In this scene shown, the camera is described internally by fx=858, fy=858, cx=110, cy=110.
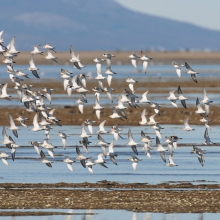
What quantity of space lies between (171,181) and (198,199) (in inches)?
140

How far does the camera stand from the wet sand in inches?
923

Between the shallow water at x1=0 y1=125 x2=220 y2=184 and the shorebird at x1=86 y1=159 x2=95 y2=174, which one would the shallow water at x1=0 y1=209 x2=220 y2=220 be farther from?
the shorebird at x1=86 y1=159 x2=95 y2=174

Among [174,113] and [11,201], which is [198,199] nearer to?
[11,201]

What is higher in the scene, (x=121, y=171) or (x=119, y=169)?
(x=119, y=169)

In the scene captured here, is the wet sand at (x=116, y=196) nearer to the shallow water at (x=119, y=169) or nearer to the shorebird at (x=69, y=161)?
the shallow water at (x=119, y=169)

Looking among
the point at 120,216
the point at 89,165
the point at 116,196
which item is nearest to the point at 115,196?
the point at 116,196

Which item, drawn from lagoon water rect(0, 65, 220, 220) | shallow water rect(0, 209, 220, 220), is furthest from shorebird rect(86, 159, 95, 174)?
shallow water rect(0, 209, 220, 220)

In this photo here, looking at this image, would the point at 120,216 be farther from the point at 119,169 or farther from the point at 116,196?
the point at 119,169

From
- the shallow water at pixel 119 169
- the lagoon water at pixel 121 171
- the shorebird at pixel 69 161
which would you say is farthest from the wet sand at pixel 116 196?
the shorebird at pixel 69 161

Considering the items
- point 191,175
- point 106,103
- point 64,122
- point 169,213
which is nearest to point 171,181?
point 191,175

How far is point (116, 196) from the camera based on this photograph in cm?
2503

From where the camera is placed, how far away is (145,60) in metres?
32.7

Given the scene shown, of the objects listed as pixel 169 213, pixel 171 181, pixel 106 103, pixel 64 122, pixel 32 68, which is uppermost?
pixel 106 103

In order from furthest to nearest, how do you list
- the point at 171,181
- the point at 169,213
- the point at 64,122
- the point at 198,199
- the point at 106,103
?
the point at 106,103 < the point at 64,122 < the point at 171,181 < the point at 198,199 < the point at 169,213
